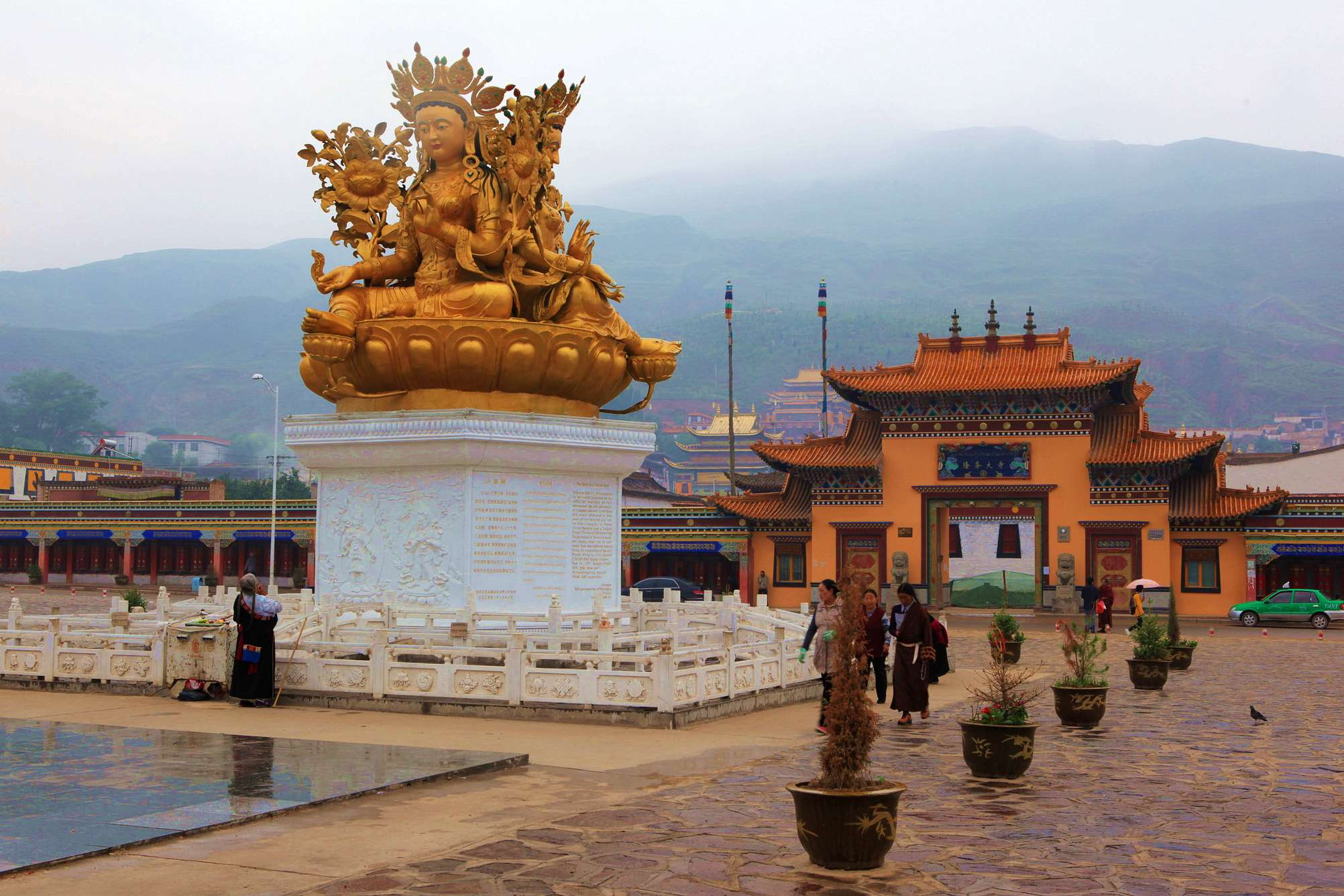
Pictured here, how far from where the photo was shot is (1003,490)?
4278 centimetres

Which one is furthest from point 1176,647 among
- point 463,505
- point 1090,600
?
point 1090,600

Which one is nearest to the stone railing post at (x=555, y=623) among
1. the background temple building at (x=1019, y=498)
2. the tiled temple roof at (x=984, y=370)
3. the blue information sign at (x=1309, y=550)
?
the background temple building at (x=1019, y=498)

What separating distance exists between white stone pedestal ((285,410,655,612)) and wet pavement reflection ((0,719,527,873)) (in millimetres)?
5360

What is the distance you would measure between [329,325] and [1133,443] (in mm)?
30528

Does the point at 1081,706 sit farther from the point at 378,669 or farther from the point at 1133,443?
the point at 1133,443

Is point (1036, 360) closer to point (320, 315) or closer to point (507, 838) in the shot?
point (320, 315)

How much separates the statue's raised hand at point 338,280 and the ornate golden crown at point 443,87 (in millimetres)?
2385

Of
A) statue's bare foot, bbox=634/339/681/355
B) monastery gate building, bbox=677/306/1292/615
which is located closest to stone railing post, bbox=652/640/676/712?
statue's bare foot, bbox=634/339/681/355

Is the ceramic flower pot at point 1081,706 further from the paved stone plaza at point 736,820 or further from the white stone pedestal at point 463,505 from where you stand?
the white stone pedestal at point 463,505

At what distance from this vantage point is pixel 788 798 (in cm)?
1026

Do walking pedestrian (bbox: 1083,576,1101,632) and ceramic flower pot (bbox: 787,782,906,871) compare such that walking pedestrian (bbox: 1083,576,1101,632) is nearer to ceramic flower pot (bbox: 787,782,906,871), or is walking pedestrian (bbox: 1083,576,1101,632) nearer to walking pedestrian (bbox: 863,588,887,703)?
walking pedestrian (bbox: 863,588,887,703)

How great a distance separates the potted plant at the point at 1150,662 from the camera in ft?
61.8

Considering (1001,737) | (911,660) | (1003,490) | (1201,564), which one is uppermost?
(1003,490)

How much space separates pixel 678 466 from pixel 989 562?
7130cm
